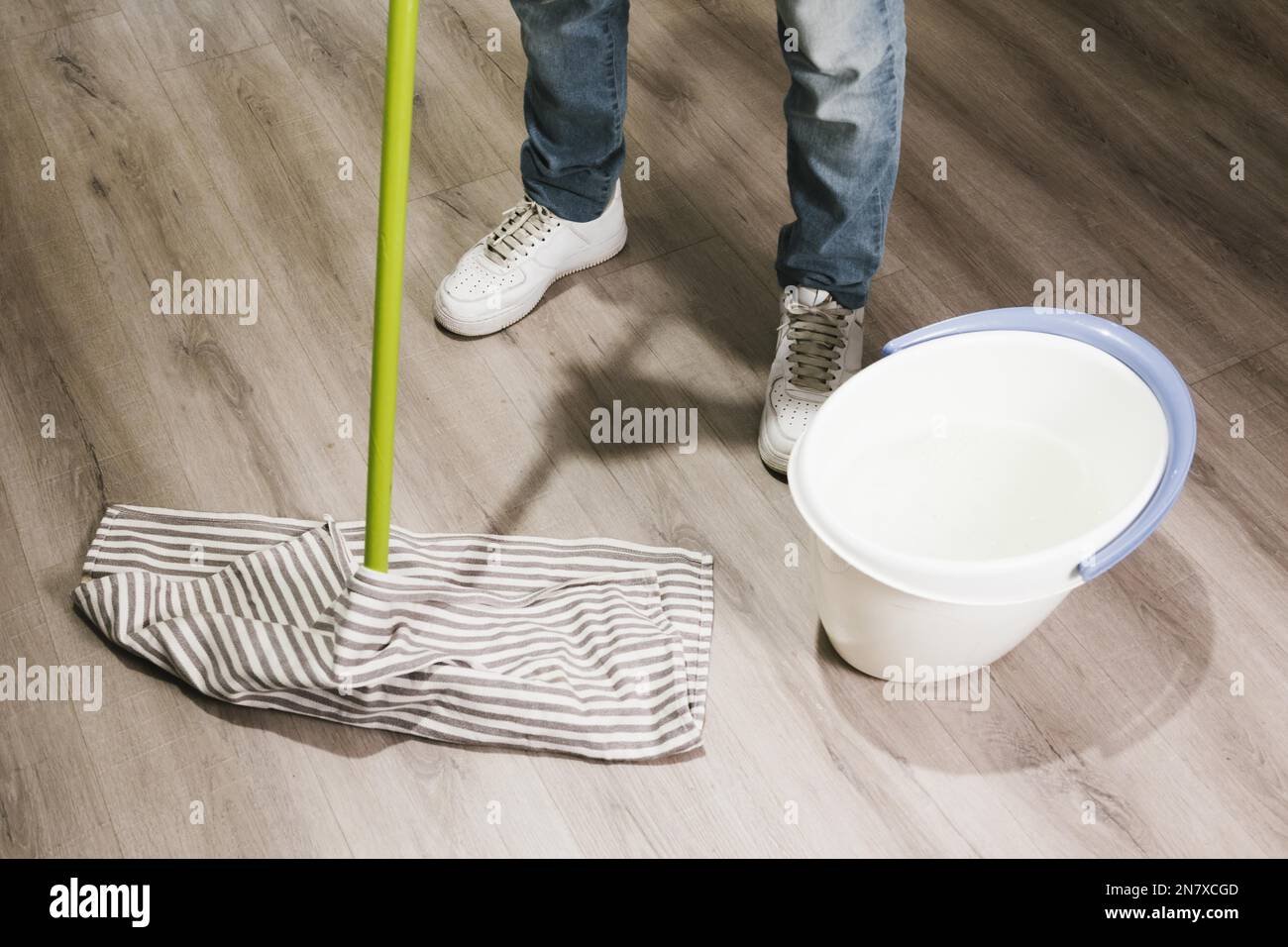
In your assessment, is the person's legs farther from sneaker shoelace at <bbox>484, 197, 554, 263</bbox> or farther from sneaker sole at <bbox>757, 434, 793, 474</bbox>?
sneaker sole at <bbox>757, 434, 793, 474</bbox>

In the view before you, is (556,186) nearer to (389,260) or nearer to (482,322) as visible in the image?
(482,322)

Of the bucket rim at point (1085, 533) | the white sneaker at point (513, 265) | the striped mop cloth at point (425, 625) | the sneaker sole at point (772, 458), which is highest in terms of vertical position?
the bucket rim at point (1085, 533)

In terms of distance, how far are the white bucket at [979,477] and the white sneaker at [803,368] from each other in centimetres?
18

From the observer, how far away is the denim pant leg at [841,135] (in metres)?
0.98

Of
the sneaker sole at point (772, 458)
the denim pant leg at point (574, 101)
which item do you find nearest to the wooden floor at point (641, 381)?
the sneaker sole at point (772, 458)

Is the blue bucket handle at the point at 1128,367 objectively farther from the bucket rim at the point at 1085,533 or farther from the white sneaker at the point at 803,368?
the white sneaker at the point at 803,368

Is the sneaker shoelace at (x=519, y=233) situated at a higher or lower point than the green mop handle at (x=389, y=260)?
lower

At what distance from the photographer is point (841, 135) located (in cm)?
105

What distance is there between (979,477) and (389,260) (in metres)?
0.55

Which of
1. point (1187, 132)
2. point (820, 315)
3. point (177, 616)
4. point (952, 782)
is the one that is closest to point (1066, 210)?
point (1187, 132)

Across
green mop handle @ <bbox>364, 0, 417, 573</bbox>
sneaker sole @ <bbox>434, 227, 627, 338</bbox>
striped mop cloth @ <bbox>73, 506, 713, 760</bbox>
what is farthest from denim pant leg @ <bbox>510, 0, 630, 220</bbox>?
striped mop cloth @ <bbox>73, 506, 713, 760</bbox>
